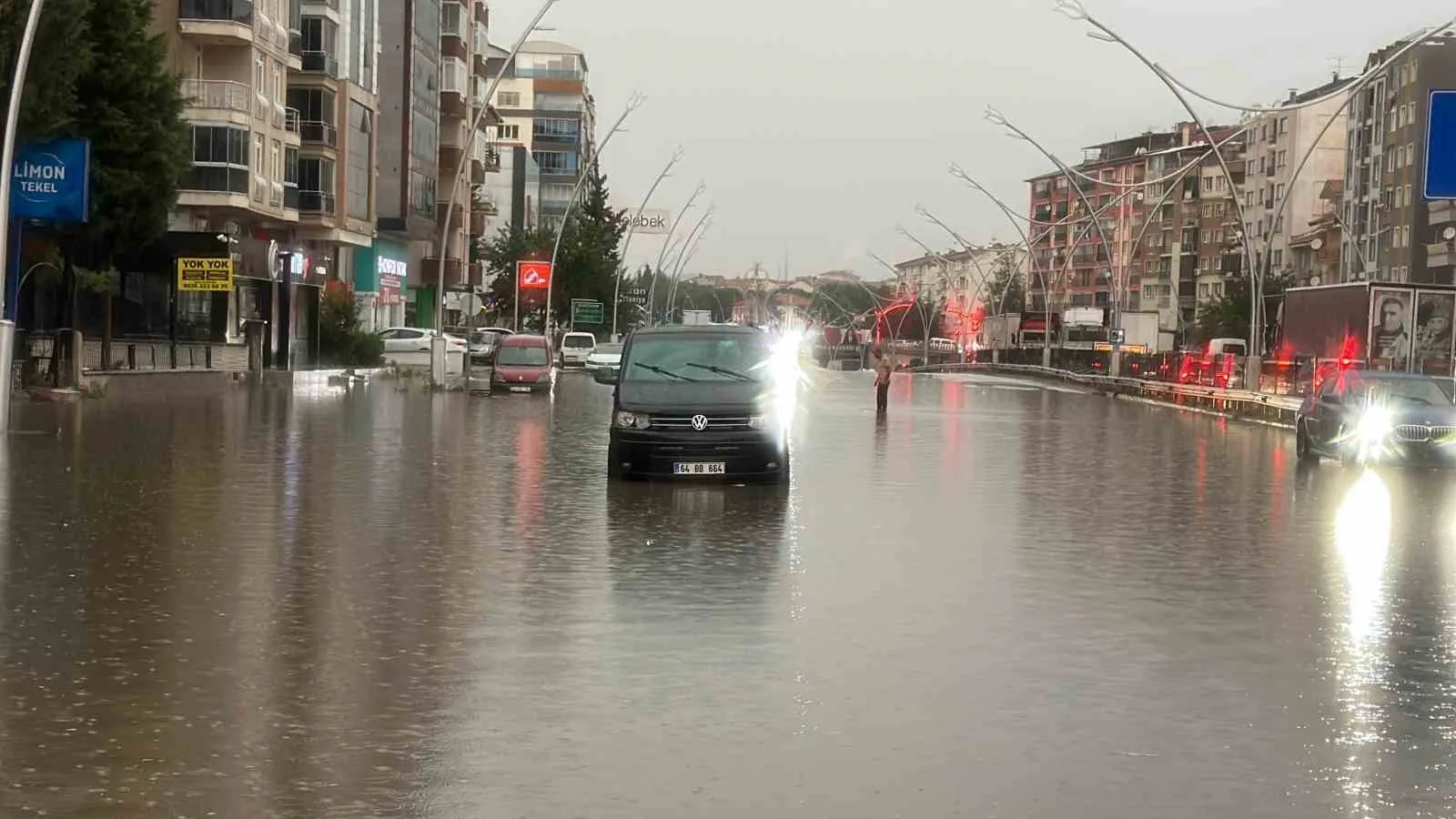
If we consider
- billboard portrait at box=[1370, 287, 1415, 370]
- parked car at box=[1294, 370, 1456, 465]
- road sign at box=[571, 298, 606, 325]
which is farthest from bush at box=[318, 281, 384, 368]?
road sign at box=[571, 298, 606, 325]

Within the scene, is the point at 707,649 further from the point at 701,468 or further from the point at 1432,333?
the point at 1432,333

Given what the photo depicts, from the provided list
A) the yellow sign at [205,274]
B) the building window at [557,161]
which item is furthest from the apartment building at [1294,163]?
the yellow sign at [205,274]

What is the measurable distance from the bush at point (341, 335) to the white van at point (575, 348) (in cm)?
2384

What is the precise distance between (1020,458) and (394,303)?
61.3 metres

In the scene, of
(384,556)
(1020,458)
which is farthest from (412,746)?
(1020,458)

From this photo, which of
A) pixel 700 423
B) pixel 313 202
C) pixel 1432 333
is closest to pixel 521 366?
pixel 313 202

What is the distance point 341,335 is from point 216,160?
6.89 meters

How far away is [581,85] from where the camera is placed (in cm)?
19750

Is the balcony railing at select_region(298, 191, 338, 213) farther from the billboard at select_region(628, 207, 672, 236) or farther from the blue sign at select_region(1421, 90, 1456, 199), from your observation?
the billboard at select_region(628, 207, 672, 236)

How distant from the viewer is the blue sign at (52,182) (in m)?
35.2

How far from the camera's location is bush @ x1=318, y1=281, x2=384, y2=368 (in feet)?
213

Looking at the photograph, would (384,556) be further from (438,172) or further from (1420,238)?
(1420,238)

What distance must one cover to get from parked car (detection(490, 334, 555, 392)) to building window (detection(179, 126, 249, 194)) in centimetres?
1132

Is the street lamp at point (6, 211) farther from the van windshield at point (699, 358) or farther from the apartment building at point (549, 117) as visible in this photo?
the apartment building at point (549, 117)
